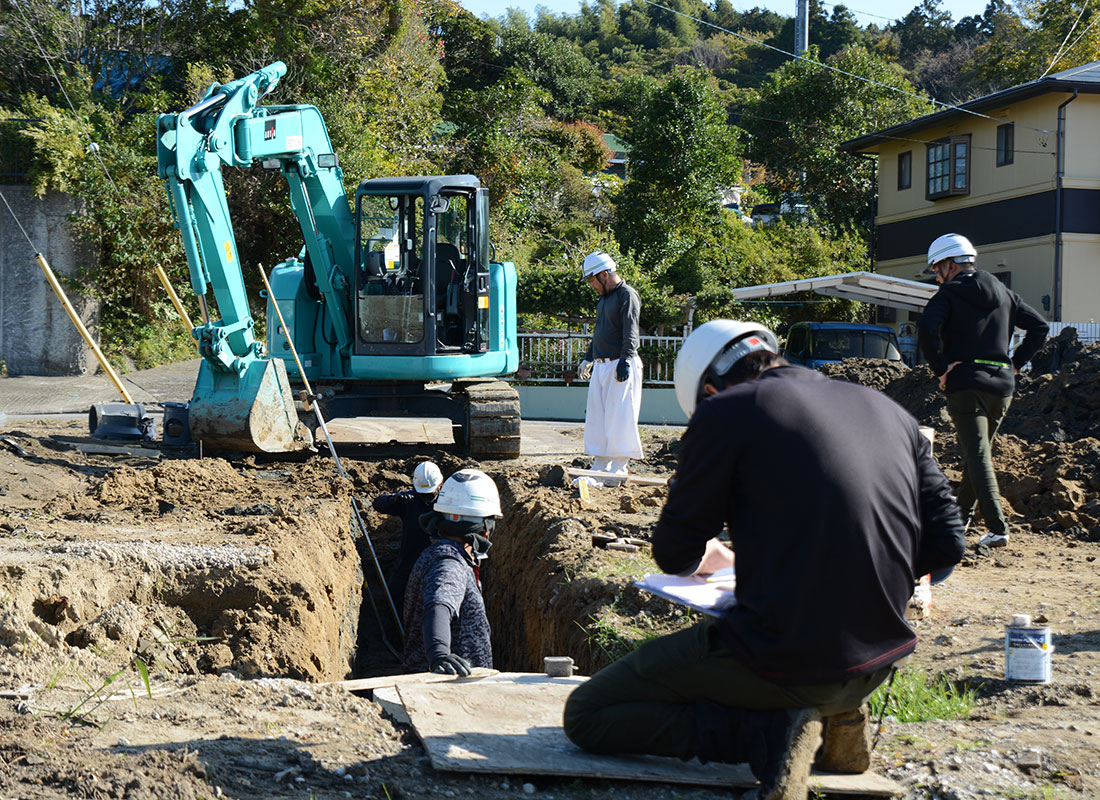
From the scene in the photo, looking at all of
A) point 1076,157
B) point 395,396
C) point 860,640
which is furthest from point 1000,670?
point 1076,157

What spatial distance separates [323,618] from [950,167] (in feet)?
73.2

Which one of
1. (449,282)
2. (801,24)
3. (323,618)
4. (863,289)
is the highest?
(801,24)

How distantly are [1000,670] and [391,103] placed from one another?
21.7m

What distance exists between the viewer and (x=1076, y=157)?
71.0 ft

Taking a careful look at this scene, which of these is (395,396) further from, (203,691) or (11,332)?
(11,332)

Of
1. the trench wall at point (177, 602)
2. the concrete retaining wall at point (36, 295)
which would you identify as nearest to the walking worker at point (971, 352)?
the trench wall at point (177, 602)

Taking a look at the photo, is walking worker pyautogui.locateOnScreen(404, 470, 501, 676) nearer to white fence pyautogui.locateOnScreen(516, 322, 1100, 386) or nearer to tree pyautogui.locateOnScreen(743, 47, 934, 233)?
white fence pyautogui.locateOnScreen(516, 322, 1100, 386)

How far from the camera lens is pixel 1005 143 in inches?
916

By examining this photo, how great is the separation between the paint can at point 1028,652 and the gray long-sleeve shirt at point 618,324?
5.28 m

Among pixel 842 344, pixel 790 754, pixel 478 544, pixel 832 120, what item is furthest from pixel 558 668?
pixel 832 120

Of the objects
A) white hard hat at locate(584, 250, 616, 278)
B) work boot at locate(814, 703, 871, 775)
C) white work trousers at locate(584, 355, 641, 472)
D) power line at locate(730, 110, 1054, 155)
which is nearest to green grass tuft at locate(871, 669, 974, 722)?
work boot at locate(814, 703, 871, 775)

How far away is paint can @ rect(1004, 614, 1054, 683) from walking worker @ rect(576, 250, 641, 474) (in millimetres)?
5239

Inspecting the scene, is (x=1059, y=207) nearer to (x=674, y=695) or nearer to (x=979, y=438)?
(x=979, y=438)

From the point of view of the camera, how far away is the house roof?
20.9 metres
